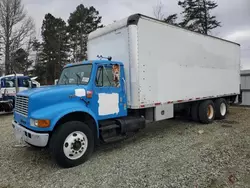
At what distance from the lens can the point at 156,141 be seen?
6.13 metres

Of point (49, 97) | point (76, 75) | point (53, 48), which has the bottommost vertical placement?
point (49, 97)

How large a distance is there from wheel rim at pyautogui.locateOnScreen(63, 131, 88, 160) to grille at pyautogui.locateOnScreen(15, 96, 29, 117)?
1.05m

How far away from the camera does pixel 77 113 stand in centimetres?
468

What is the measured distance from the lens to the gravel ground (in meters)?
3.75

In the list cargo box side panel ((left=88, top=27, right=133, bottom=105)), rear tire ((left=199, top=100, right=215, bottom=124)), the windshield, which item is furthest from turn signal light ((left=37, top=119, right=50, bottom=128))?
rear tire ((left=199, top=100, right=215, bottom=124))

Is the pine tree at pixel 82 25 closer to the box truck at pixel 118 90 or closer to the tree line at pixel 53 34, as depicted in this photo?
the tree line at pixel 53 34

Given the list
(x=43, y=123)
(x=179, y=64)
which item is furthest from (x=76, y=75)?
(x=179, y=64)

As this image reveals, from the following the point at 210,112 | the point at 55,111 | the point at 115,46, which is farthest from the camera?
the point at 210,112

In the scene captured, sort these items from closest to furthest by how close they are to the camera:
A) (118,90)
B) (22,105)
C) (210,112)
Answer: (22,105)
(118,90)
(210,112)

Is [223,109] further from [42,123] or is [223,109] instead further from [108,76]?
[42,123]

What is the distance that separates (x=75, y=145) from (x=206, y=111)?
5609 mm

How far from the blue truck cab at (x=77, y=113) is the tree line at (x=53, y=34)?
1855 centimetres

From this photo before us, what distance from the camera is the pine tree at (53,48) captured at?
34.5 metres

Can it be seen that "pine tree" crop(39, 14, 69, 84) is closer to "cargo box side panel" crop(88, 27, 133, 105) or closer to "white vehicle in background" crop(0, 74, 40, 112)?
"white vehicle in background" crop(0, 74, 40, 112)
